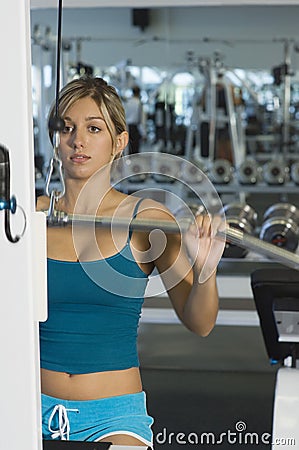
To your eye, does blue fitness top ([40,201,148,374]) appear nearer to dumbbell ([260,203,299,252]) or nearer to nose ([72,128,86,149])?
nose ([72,128,86,149])

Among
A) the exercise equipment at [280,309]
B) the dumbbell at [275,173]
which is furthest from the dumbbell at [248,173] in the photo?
the exercise equipment at [280,309]

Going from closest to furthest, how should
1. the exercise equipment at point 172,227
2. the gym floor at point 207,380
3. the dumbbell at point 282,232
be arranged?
the exercise equipment at point 172,227
the gym floor at point 207,380
the dumbbell at point 282,232

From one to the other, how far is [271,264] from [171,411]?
4.34 ft

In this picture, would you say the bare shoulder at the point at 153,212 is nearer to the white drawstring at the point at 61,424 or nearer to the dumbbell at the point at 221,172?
the white drawstring at the point at 61,424

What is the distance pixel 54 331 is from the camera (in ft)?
5.34

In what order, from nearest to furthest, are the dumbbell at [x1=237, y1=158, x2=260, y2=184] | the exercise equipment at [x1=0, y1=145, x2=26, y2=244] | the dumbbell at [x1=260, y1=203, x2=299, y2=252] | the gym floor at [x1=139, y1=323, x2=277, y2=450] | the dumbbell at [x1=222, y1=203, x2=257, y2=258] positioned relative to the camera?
the exercise equipment at [x1=0, y1=145, x2=26, y2=244] → the gym floor at [x1=139, y1=323, x2=277, y2=450] → the dumbbell at [x1=260, y1=203, x2=299, y2=252] → the dumbbell at [x1=222, y1=203, x2=257, y2=258] → the dumbbell at [x1=237, y1=158, x2=260, y2=184]

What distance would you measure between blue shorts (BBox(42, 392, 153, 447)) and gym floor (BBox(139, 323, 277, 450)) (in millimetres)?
964

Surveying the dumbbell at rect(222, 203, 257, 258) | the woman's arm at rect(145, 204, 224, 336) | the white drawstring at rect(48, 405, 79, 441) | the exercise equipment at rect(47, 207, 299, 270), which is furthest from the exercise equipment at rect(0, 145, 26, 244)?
the dumbbell at rect(222, 203, 257, 258)

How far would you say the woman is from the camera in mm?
1616

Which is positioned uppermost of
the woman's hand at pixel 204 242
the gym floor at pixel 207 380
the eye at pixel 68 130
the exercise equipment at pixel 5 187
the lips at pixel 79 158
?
the eye at pixel 68 130

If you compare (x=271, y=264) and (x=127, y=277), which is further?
(x=271, y=264)

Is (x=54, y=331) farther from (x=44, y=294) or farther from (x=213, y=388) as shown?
(x=213, y=388)

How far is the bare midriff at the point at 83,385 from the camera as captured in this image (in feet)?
5.36

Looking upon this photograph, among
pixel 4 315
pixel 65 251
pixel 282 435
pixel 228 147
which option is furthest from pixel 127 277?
pixel 228 147
